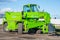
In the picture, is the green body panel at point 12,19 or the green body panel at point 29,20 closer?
the green body panel at point 29,20

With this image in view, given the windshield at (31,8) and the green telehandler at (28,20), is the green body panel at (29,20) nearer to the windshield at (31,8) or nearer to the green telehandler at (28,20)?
the green telehandler at (28,20)

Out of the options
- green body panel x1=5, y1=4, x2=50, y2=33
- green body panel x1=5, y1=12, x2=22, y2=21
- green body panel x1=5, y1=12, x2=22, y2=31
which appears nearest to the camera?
green body panel x1=5, y1=4, x2=50, y2=33

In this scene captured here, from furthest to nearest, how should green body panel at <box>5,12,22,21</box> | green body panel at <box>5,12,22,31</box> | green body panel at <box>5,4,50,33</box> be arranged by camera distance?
green body panel at <box>5,12,22,21</box>
green body panel at <box>5,12,22,31</box>
green body panel at <box>5,4,50,33</box>

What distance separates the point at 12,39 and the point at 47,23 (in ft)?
17.2

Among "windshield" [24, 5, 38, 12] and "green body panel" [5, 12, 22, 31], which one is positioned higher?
"windshield" [24, 5, 38, 12]

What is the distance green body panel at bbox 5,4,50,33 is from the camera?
67.9 feet

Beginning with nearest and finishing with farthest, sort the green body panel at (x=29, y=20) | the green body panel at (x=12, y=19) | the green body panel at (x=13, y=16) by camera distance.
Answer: the green body panel at (x=29, y=20), the green body panel at (x=12, y=19), the green body panel at (x=13, y=16)

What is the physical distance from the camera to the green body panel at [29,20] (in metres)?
20.7

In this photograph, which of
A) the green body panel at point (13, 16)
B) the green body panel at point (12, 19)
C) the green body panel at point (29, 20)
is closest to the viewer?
the green body panel at point (29, 20)

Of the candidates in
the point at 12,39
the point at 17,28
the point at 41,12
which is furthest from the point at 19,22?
the point at 12,39

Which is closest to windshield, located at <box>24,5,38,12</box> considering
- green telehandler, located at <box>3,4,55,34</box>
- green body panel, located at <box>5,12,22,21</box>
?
green telehandler, located at <box>3,4,55,34</box>

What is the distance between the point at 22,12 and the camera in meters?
21.7

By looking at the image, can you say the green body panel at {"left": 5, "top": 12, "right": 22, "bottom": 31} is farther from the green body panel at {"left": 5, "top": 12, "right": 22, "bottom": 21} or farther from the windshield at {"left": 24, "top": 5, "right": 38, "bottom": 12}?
the windshield at {"left": 24, "top": 5, "right": 38, "bottom": 12}

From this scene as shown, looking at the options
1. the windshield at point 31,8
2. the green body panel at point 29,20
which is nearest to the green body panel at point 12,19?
the green body panel at point 29,20
